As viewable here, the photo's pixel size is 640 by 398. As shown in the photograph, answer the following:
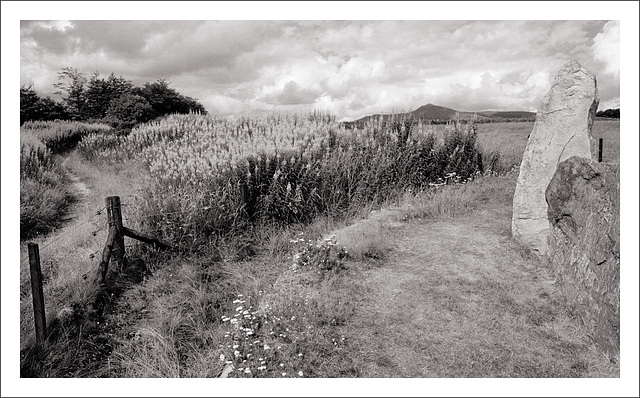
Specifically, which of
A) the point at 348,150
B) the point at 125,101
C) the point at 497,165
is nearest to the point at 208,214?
the point at 348,150

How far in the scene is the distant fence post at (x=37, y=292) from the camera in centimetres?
376

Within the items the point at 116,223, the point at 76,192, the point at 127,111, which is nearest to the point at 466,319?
the point at 116,223

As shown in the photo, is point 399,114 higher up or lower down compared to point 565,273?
higher up

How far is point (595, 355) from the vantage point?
3672 millimetres

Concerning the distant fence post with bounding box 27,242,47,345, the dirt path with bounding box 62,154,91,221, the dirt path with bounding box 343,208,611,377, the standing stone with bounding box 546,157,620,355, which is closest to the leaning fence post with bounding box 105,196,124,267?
the distant fence post with bounding box 27,242,47,345

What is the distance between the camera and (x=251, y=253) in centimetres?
621

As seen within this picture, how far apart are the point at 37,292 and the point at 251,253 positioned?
278 centimetres

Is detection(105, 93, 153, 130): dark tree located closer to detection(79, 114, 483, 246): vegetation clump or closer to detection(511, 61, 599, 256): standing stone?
detection(79, 114, 483, 246): vegetation clump

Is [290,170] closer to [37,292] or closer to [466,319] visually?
[466,319]

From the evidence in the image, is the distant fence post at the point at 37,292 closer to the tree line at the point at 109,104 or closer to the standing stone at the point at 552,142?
the standing stone at the point at 552,142

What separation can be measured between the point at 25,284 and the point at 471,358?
204 inches

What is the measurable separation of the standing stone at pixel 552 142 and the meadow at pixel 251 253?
1.64 meters

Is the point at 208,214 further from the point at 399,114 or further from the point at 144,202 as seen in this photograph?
the point at 399,114

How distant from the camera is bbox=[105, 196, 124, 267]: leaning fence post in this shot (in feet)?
16.6
